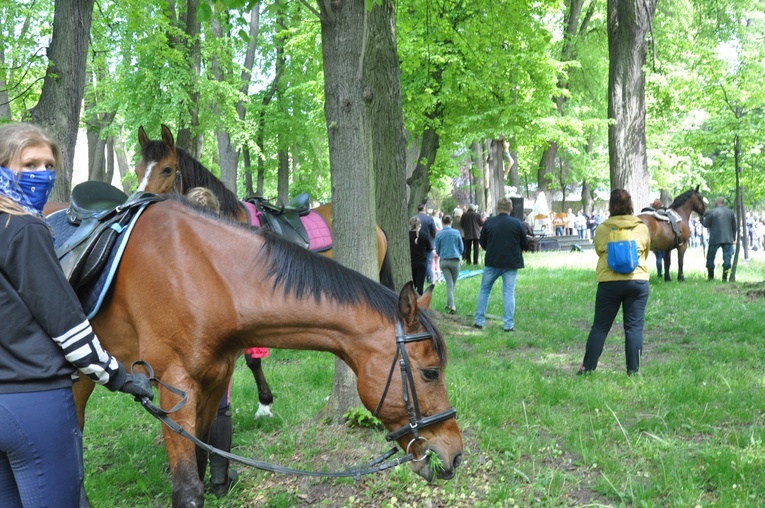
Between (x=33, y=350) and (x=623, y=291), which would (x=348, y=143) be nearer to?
(x=33, y=350)

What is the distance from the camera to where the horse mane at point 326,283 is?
3.00m

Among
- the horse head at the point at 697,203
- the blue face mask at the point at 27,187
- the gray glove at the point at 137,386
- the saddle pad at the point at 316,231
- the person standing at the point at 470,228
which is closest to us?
the blue face mask at the point at 27,187

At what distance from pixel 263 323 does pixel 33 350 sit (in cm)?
110

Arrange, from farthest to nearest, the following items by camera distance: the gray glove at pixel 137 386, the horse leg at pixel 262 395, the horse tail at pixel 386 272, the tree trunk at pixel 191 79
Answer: the tree trunk at pixel 191 79
the horse tail at pixel 386 272
the horse leg at pixel 262 395
the gray glove at pixel 137 386

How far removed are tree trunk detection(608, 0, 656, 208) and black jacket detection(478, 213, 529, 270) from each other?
231 cm

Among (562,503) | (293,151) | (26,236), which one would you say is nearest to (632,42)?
(562,503)

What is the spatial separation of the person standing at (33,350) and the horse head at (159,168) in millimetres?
3246

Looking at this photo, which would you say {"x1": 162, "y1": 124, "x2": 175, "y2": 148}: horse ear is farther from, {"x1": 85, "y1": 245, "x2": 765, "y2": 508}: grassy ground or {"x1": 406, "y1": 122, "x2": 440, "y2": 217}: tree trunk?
{"x1": 406, "y1": 122, "x2": 440, "y2": 217}: tree trunk

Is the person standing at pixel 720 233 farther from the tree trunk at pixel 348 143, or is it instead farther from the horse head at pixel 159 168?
→ the horse head at pixel 159 168

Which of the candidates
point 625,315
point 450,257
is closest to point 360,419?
point 625,315

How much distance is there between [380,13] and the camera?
7.95 meters

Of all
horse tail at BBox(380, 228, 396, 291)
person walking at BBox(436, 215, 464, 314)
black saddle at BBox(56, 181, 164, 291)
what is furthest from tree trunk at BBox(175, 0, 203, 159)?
black saddle at BBox(56, 181, 164, 291)

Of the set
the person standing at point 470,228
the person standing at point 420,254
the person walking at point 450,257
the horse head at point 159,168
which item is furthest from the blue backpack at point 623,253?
the person standing at point 470,228

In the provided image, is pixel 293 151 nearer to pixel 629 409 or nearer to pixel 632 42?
pixel 632 42
